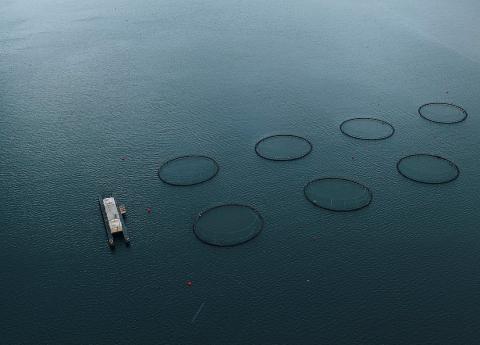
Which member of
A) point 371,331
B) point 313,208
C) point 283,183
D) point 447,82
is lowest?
point 371,331

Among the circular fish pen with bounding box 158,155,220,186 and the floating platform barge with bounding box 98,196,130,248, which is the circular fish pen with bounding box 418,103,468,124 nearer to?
the circular fish pen with bounding box 158,155,220,186

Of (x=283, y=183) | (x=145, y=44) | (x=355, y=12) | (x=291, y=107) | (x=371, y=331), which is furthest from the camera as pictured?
(x=355, y=12)

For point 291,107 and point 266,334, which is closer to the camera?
point 266,334

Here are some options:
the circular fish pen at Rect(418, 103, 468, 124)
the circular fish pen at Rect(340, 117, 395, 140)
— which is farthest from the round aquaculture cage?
the circular fish pen at Rect(418, 103, 468, 124)

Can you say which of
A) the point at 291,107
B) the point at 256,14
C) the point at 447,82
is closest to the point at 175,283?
the point at 291,107

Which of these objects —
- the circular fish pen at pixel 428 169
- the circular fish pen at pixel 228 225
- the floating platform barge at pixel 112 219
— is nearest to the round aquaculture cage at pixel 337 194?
the circular fish pen at pixel 428 169

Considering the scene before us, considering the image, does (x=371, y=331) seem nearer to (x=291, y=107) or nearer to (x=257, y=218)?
(x=257, y=218)

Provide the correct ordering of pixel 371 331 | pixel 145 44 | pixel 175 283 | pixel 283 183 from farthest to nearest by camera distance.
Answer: pixel 145 44, pixel 283 183, pixel 175 283, pixel 371 331

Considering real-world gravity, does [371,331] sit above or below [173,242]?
below
